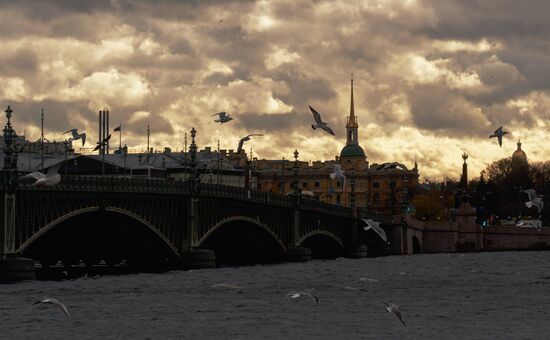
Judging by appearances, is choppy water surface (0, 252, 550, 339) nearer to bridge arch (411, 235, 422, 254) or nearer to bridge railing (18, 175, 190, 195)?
bridge railing (18, 175, 190, 195)

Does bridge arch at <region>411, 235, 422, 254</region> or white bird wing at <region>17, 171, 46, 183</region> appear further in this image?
bridge arch at <region>411, 235, 422, 254</region>

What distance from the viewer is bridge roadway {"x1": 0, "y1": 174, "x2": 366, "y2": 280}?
60.9 meters

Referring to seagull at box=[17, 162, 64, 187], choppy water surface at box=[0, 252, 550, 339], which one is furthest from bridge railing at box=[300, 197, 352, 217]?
seagull at box=[17, 162, 64, 187]

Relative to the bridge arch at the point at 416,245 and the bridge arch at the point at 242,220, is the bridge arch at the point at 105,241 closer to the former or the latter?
the bridge arch at the point at 242,220

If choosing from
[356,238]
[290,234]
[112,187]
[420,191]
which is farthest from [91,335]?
[420,191]

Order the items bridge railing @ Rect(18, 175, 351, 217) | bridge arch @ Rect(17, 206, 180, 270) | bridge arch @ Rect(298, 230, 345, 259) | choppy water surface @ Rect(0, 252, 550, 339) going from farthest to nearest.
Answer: bridge arch @ Rect(298, 230, 345, 259), bridge arch @ Rect(17, 206, 180, 270), bridge railing @ Rect(18, 175, 351, 217), choppy water surface @ Rect(0, 252, 550, 339)

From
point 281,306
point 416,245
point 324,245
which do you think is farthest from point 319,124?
point 416,245

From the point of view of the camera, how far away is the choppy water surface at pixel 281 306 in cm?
4291

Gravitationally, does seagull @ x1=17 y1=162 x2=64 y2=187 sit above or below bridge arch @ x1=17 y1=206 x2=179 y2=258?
above

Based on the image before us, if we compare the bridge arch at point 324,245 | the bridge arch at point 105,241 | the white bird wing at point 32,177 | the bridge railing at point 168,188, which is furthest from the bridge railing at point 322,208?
the white bird wing at point 32,177

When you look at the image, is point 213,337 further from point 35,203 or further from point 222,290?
point 35,203

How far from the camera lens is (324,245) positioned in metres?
98.8

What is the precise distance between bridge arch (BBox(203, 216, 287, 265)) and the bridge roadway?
2.2 inches

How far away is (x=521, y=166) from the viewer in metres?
198
